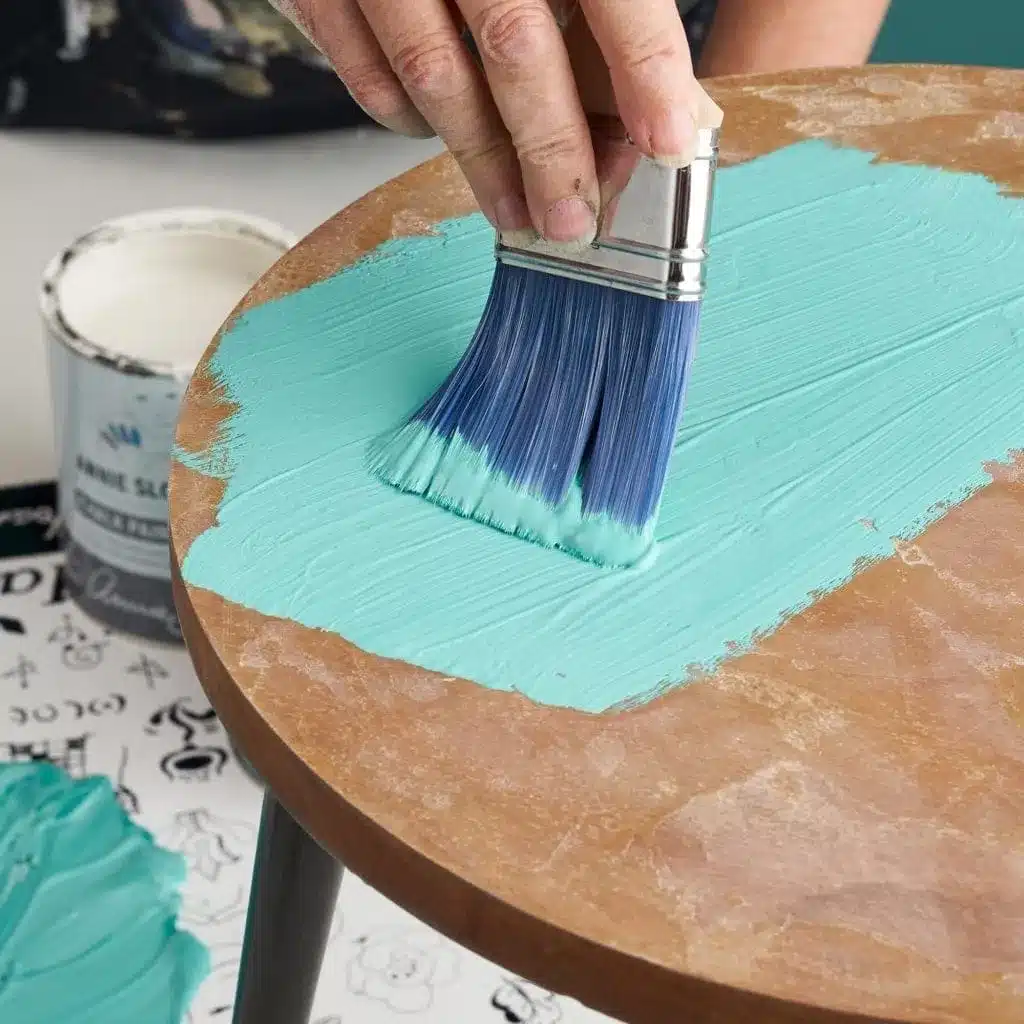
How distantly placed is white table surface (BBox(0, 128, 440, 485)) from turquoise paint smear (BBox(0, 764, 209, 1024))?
0.70 metres

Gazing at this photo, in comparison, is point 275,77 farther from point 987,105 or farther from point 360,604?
point 360,604

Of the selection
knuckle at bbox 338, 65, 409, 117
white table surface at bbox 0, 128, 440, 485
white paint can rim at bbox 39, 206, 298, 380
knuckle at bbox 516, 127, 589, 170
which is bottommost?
white table surface at bbox 0, 128, 440, 485

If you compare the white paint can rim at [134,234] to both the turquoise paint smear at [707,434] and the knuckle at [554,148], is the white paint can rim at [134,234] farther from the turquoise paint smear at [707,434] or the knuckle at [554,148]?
the knuckle at [554,148]

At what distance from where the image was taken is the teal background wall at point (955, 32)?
5.28 ft

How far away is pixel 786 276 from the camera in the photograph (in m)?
0.80

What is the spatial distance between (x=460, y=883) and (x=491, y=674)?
3.9 inches

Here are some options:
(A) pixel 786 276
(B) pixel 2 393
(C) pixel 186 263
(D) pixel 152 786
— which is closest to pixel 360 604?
(A) pixel 786 276

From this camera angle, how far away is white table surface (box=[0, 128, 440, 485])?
1.67 m

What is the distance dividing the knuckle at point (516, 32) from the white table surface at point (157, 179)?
114cm

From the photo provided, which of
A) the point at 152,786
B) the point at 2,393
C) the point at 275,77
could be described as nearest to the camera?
the point at 152,786

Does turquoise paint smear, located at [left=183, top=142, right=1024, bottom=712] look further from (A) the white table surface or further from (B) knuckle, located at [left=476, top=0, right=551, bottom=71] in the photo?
(A) the white table surface

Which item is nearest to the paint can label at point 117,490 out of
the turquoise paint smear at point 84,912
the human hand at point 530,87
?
the turquoise paint smear at point 84,912

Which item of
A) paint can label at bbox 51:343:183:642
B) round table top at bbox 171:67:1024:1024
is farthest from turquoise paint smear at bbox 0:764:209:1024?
round table top at bbox 171:67:1024:1024

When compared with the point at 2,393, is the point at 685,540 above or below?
above
